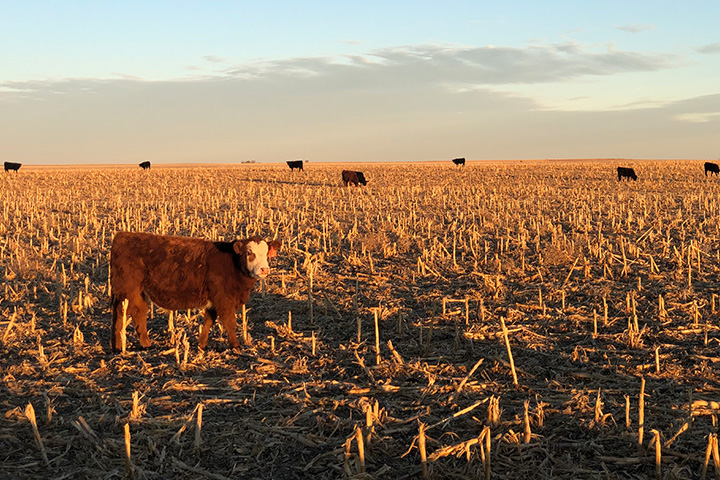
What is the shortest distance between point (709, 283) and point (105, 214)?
15395 millimetres

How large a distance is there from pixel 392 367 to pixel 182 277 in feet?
8.27

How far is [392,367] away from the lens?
6270 millimetres

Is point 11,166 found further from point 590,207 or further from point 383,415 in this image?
point 383,415

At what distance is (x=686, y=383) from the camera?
229 inches

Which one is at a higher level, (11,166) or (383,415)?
(11,166)

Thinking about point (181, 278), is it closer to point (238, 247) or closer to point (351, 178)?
point (238, 247)

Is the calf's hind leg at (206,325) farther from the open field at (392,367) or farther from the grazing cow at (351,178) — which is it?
the grazing cow at (351,178)

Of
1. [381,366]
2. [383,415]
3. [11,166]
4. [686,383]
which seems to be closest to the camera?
[383,415]

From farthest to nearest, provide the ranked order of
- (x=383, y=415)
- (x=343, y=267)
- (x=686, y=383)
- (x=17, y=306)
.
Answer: (x=343, y=267) → (x=17, y=306) → (x=686, y=383) → (x=383, y=415)

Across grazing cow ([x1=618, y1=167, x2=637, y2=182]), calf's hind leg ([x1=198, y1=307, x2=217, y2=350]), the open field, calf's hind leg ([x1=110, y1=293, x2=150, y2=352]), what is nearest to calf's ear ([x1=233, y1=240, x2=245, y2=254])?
calf's hind leg ([x1=198, y1=307, x2=217, y2=350])

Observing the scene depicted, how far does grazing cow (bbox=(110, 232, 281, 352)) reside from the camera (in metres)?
6.95

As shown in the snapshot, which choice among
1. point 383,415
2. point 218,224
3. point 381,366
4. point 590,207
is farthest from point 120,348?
point 590,207

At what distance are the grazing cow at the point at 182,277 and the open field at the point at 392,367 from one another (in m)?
0.43

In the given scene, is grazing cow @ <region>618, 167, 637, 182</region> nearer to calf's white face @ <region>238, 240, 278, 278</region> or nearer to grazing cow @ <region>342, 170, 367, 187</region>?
grazing cow @ <region>342, 170, 367, 187</region>
